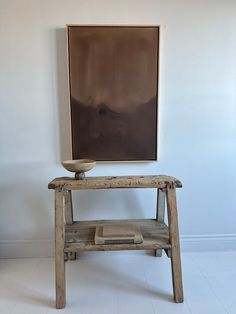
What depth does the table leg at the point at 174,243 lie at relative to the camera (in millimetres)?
1554

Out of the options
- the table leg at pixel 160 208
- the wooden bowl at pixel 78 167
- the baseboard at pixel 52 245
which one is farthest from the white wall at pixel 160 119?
the wooden bowl at pixel 78 167

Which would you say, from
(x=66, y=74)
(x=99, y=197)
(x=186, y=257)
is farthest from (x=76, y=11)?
(x=186, y=257)

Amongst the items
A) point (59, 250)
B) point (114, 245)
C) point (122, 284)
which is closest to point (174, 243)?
point (114, 245)

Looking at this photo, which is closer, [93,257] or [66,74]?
[66,74]

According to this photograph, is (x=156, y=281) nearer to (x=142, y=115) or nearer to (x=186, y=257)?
(x=186, y=257)

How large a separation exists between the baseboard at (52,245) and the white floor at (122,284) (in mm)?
51

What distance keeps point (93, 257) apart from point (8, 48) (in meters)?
1.69

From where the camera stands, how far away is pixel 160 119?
200cm

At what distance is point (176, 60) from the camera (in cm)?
195

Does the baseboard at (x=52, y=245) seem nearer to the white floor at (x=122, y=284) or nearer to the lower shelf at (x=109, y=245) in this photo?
the white floor at (x=122, y=284)

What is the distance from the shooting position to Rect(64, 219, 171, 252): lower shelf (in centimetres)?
157

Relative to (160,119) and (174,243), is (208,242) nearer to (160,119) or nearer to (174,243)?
(174,243)

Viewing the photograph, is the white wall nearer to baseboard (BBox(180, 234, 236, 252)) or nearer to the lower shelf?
baseboard (BBox(180, 234, 236, 252))

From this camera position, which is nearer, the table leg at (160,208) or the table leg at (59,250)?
the table leg at (59,250)
